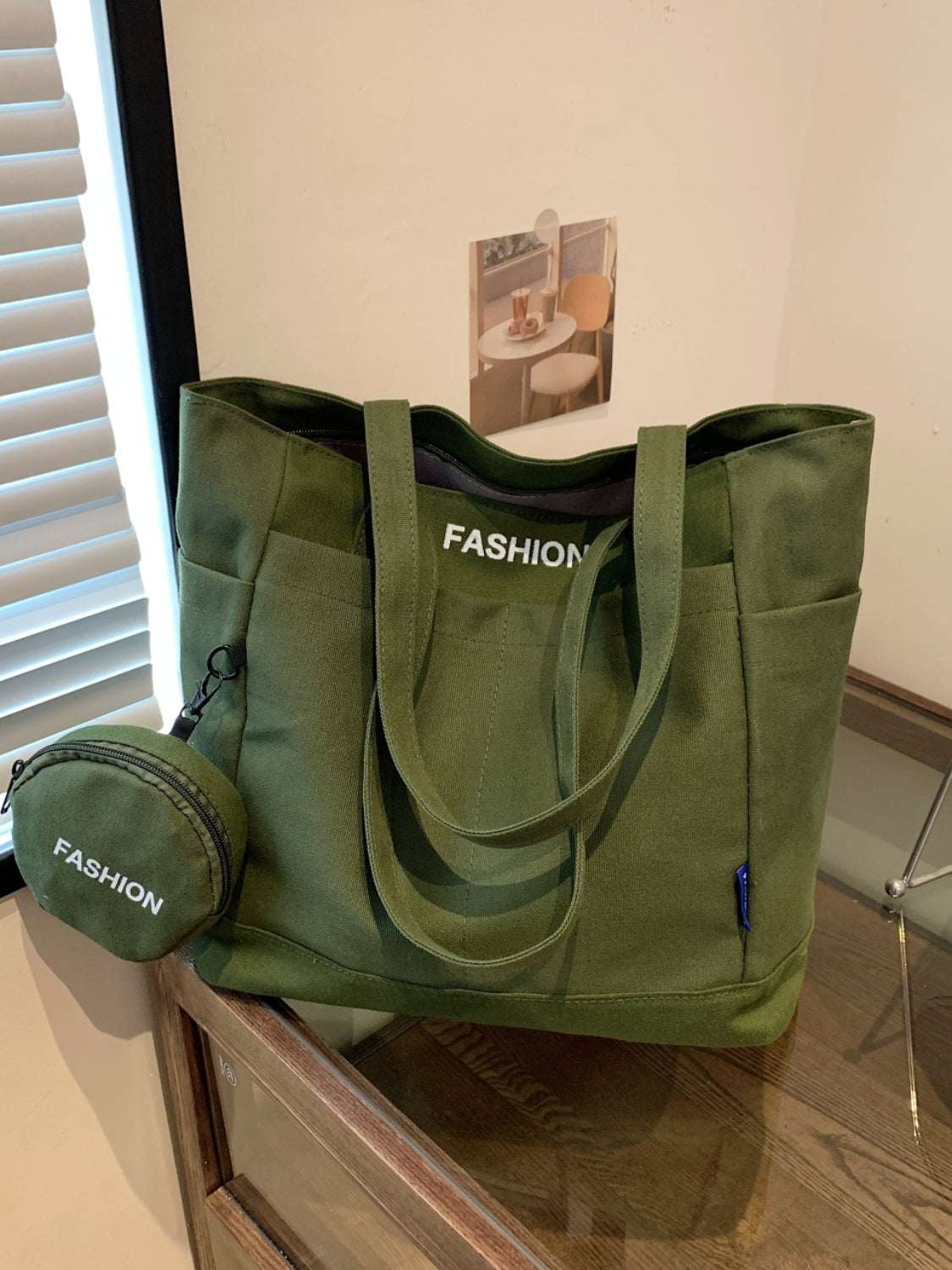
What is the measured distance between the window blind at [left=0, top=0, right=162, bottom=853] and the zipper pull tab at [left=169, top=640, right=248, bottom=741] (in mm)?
108

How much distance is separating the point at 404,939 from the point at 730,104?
2.54 ft

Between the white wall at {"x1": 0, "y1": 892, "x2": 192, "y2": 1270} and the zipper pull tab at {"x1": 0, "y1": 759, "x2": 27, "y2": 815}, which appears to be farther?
the white wall at {"x1": 0, "y1": 892, "x2": 192, "y2": 1270}

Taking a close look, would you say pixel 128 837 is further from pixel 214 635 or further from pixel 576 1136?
pixel 576 1136

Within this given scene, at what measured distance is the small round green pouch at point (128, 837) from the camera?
627 millimetres

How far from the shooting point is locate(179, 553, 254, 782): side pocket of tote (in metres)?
0.67

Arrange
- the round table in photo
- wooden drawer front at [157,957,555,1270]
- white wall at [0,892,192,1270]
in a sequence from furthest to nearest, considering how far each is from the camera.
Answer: the round table in photo → white wall at [0,892,192,1270] → wooden drawer front at [157,957,555,1270]

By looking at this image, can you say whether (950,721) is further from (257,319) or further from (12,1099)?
A: (12,1099)

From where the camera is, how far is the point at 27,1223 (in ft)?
2.70

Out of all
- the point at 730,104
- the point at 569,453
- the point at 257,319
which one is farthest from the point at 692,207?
the point at 257,319

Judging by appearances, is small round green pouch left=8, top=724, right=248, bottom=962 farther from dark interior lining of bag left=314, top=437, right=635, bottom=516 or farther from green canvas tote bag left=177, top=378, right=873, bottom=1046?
dark interior lining of bag left=314, top=437, right=635, bottom=516

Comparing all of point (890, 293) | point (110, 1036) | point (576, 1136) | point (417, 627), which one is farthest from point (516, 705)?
point (890, 293)

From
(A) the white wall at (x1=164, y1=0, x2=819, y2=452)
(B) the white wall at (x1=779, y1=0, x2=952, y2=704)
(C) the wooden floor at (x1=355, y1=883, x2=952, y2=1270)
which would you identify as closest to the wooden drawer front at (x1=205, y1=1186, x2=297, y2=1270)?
(C) the wooden floor at (x1=355, y1=883, x2=952, y2=1270)

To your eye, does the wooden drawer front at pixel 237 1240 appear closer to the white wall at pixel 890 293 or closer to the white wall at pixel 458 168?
the white wall at pixel 458 168

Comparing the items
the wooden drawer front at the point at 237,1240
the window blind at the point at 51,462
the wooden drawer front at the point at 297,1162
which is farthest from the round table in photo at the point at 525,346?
the wooden drawer front at the point at 237,1240
